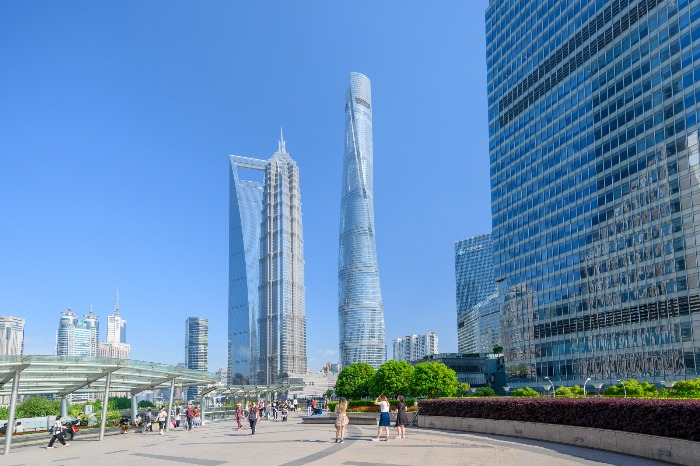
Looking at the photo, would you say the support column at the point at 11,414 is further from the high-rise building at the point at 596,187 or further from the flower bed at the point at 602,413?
the high-rise building at the point at 596,187

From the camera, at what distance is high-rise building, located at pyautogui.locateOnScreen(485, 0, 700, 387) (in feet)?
259

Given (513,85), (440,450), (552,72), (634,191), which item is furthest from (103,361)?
(513,85)

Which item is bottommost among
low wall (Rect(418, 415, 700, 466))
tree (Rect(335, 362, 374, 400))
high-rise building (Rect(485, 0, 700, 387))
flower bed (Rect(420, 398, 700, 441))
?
tree (Rect(335, 362, 374, 400))

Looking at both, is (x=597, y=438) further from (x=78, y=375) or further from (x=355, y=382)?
(x=355, y=382)

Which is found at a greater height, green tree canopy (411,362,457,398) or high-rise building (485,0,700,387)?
high-rise building (485,0,700,387)

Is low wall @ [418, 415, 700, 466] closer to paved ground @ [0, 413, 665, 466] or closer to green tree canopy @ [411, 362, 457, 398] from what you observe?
paved ground @ [0, 413, 665, 466]

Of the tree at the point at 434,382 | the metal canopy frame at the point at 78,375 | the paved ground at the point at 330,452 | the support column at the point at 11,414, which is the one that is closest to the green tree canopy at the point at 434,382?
the tree at the point at 434,382

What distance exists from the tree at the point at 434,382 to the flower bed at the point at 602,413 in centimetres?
2165

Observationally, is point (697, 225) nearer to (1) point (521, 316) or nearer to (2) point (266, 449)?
(1) point (521, 316)

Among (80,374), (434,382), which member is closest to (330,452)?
(80,374)

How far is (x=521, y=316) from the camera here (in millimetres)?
113250

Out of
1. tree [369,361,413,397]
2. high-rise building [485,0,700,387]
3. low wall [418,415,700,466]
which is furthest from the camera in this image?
high-rise building [485,0,700,387]

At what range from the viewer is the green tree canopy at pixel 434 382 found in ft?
190

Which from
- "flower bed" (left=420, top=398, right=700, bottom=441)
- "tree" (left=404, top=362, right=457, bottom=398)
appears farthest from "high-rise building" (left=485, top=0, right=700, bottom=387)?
"flower bed" (left=420, top=398, right=700, bottom=441)
